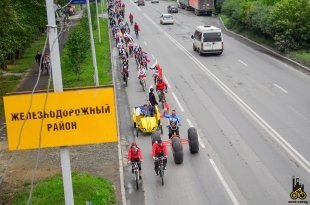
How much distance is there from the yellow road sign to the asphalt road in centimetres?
707

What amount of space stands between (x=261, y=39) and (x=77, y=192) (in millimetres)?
32708

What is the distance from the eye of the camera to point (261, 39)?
45531mm

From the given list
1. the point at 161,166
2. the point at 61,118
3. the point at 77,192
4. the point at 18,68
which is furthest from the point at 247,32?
the point at 61,118

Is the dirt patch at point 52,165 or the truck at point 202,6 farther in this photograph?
the truck at point 202,6

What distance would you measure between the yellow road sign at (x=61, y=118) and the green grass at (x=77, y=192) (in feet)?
21.3

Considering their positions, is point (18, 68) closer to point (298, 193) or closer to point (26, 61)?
point (26, 61)

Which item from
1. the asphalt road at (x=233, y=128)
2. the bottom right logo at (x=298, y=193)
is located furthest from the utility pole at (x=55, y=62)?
the bottom right logo at (x=298, y=193)

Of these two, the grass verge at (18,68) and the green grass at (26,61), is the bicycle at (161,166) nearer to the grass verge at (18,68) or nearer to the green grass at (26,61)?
the grass verge at (18,68)

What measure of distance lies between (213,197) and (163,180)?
2.06m

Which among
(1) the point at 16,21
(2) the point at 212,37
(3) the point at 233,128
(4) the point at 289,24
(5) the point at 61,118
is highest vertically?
(5) the point at 61,118

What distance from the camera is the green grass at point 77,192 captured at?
1548cm

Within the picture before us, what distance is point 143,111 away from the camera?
74.5ft

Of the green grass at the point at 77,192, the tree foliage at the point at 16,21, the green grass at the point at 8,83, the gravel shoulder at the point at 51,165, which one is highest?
the tree foliage at the point at 16,21

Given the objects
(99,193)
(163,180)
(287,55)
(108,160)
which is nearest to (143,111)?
(108,160)
